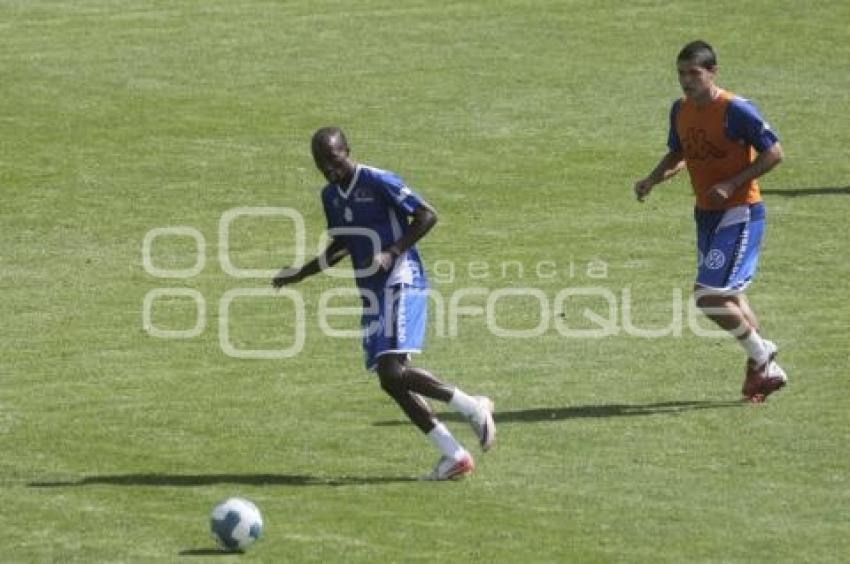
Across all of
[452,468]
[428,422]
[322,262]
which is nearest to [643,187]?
[322,262]

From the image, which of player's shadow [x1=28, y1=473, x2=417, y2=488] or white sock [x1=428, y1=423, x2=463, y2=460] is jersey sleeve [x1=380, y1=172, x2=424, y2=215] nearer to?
white sock [x1=428, y1=423, x2=463, y2=460]

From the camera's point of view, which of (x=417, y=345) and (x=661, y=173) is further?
(x=661, y=173)

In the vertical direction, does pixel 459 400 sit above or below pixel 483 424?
above

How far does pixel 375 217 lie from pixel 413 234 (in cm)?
41

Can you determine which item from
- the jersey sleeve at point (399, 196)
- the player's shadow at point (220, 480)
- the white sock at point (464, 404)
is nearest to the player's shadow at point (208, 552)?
the player's shadow at point (220, 480)

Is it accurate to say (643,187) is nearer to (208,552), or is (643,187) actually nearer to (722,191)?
(722,191)

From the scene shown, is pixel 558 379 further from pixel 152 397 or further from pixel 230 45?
pixel 230 45

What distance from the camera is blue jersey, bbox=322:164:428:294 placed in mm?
14570

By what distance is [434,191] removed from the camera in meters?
25.3

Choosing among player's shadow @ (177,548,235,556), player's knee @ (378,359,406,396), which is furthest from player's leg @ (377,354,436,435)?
player's shadow @ (177,548,235,556)

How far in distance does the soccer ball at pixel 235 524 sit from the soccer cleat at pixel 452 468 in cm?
193

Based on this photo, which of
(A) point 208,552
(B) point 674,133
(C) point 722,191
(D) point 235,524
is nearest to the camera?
(D) point 235,524

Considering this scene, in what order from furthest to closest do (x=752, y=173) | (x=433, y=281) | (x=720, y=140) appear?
(x=433, y=281) → (x=720, y=140) → (x=752, y=173)

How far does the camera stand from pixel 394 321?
14492 millimetres
